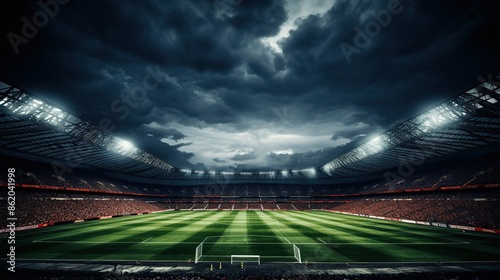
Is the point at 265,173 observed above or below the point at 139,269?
above

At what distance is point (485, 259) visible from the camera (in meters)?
15.4

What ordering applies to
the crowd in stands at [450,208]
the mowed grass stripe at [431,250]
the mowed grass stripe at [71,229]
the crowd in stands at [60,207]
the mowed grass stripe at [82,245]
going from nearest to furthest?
the mowed grass stripe at [431,250]
the mowed grass stripe at [82,245]
the mowed grass stripe at [71,229]
the crowd in stands at [450,208]
the crowd in stands at [60,207]

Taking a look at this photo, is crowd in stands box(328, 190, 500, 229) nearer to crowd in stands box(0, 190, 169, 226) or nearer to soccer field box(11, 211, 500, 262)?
soccer field box(11, 211, 500, 262)

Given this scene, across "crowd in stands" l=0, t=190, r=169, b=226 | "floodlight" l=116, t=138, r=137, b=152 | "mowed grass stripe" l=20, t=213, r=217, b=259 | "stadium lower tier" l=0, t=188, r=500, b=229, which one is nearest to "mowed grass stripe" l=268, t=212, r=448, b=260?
"stadium lower tier" l=0, t=188, r=500, b=229

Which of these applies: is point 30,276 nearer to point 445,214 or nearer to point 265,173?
point 445,214

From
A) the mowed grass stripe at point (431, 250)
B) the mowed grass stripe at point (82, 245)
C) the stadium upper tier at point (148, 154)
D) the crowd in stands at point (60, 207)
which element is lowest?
the mowed grass stripe at point (431, 250)

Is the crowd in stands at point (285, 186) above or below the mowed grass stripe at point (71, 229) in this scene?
above

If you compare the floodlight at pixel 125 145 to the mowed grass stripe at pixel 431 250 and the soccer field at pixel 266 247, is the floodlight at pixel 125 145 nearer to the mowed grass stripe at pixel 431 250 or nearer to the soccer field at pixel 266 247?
the soccer field at pixel 266 247

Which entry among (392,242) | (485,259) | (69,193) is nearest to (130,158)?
(69,193)

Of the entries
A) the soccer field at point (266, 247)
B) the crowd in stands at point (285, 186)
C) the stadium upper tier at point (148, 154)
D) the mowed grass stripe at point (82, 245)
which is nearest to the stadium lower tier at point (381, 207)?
the crowd in stands at point (285, 186)

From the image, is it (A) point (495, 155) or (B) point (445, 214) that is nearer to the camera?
→ (B) point (445, 214)

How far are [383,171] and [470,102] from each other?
50215mm

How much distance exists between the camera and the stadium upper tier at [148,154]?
2167 centimetres

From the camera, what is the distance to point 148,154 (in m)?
53.1
